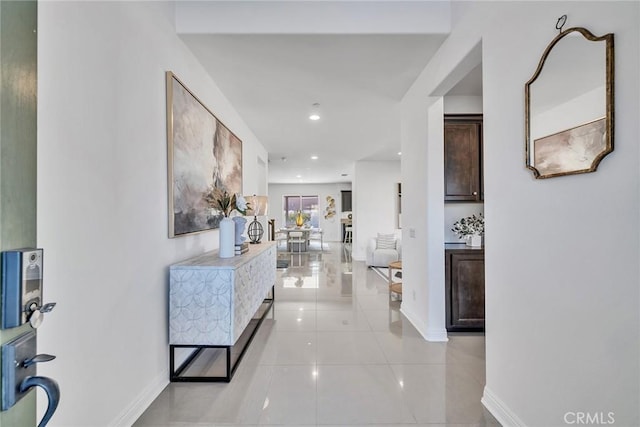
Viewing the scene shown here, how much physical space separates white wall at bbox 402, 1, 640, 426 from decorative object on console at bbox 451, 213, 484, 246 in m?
1.54

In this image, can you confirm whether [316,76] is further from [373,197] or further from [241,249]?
[373,197]

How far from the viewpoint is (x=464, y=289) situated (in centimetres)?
302

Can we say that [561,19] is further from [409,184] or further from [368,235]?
[368,235]

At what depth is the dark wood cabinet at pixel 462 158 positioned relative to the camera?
3.24m

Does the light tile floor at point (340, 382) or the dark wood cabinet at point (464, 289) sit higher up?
the dark wood cabinet at point (464, 289)

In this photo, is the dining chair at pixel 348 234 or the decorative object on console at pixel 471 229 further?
the dining chair at pixel 348 234

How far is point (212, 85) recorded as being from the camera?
3.01 metres

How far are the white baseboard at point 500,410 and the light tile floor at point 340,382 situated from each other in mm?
49

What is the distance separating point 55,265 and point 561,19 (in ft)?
8.26

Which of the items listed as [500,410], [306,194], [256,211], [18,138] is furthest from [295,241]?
[18,138]

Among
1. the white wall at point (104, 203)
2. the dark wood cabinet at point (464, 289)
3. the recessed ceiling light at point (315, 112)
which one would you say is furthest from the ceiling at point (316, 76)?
the dark wood cabinet at point (464, 289)

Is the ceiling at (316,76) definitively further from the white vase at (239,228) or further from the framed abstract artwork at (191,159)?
the white vase at (239,228)

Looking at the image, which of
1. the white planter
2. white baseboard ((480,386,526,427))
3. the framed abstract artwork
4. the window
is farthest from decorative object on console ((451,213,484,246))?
the window

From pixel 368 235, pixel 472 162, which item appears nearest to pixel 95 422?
pixel 472 162
